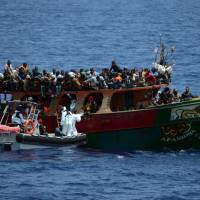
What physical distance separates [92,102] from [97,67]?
39.7 m

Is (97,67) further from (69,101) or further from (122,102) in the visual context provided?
(69,101)

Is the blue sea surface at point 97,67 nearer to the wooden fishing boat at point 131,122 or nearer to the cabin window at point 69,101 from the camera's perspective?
the wooden fishing boat at point 131,122

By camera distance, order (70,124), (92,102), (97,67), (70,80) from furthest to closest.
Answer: (97,67) < (92,102) < (70,80) < (70,124)

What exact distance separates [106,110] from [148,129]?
2.45 m

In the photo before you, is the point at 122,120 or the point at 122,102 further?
the point at 122,102

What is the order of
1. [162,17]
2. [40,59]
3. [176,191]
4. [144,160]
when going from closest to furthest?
[176,191]
[144,160]
[40,59]
[162,17]

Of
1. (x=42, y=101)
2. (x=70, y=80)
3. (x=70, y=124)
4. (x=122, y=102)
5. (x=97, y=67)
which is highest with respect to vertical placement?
(x=97, y=67)

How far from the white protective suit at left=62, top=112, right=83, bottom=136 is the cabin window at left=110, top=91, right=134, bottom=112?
2.32m

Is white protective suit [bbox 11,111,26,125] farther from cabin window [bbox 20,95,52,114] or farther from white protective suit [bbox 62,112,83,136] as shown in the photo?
white protective suit [bbox 62,112,83,136]

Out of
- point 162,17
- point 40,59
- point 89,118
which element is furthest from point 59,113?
point 162,17

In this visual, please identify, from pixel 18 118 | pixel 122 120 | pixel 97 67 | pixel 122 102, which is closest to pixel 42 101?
pixel 18 118

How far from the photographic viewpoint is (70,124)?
74.4 meters

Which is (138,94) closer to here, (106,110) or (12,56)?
(106,110)

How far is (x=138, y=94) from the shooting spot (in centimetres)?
7656
